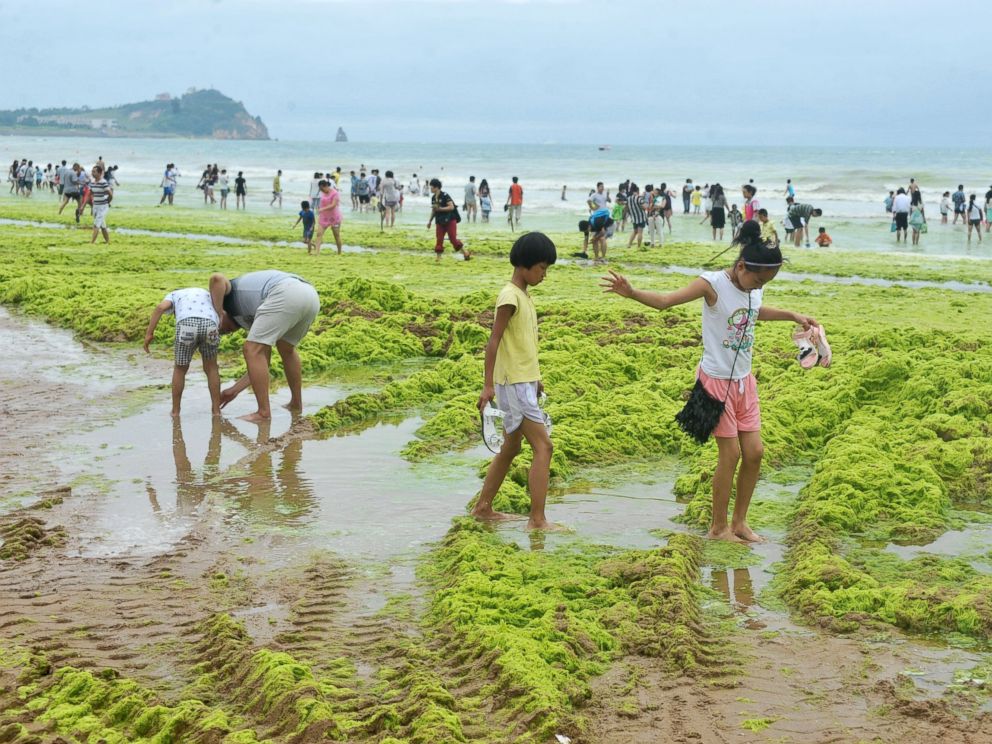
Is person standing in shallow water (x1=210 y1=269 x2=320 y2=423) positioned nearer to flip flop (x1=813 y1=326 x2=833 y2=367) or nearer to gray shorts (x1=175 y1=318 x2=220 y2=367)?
gray shorts (x1=175 y1=318 x2=220 y2=367)

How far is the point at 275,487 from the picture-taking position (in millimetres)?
7355

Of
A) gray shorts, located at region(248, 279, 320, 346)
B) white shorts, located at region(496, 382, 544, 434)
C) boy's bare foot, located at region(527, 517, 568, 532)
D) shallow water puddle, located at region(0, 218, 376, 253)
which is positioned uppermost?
shallow water puddle, located at region(0, 218, 376, 253)

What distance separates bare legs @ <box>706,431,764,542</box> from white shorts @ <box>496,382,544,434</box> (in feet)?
3.42

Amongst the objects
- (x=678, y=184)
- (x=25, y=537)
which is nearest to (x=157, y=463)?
(x=25, y=537)

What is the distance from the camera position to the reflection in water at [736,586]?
5.41 metres

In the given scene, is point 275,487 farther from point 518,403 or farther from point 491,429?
point 518,403

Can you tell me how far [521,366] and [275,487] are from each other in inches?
83.3

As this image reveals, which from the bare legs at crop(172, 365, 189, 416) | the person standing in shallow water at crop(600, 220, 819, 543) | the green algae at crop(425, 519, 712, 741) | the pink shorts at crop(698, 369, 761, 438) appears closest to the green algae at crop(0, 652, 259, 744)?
the green algae at crop(425, 519, 712, 741)

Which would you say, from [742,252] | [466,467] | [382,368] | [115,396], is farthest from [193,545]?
[382,368]

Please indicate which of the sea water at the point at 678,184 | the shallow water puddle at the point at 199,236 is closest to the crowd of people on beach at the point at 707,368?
the shallow water puddle at the point at 199,236

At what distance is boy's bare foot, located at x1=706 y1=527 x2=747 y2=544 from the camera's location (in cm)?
630

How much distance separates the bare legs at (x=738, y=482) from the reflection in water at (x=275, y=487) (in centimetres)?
247

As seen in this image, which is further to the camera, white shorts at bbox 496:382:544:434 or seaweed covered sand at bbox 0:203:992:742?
white shorts at bbox 496:382:544:434

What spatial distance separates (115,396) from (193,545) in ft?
14.3
